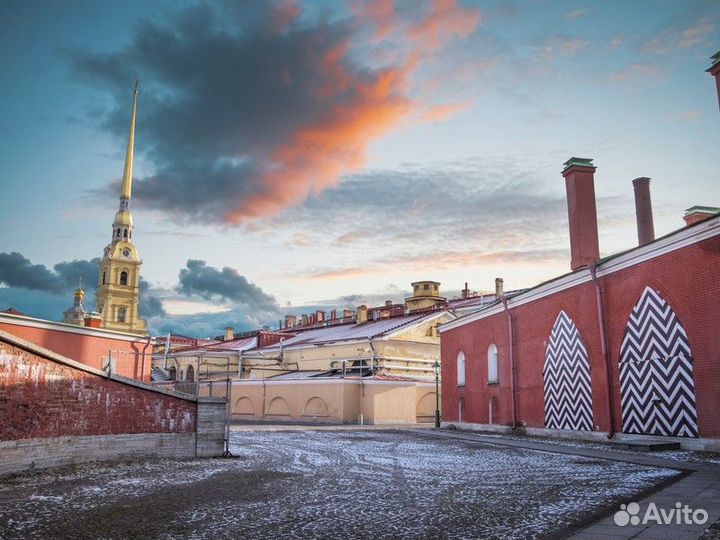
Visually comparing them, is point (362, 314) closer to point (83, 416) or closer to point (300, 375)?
point (300, 375)

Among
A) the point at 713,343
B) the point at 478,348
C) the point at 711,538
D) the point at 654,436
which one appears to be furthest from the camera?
the point at 478,348

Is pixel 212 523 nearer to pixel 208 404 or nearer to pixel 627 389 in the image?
pixel 208 404

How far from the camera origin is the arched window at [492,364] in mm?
27548

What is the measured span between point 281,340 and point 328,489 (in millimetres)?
41981

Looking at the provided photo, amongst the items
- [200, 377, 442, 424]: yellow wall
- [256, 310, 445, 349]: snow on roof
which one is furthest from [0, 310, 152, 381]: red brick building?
[256, 310, 445, 349]: snow on roof

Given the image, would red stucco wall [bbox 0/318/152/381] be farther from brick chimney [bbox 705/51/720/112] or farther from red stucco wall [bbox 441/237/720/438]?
brick chimney [bbox 705/51/720/112]

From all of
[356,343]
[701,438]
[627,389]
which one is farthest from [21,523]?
[356,343]

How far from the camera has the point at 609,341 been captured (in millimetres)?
19297

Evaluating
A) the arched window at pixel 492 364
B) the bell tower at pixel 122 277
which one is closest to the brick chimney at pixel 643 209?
the arched window at pixel 492 364

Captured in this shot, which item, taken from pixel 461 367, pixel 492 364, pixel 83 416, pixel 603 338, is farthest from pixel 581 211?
pixel 83 416

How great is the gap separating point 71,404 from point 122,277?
8361 centimetres

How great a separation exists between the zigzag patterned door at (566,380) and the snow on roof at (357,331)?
19719 mm

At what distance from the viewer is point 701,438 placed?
15336 mm

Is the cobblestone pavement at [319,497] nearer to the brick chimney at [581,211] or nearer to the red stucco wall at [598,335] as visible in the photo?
the red stucco wall at [598,335]
